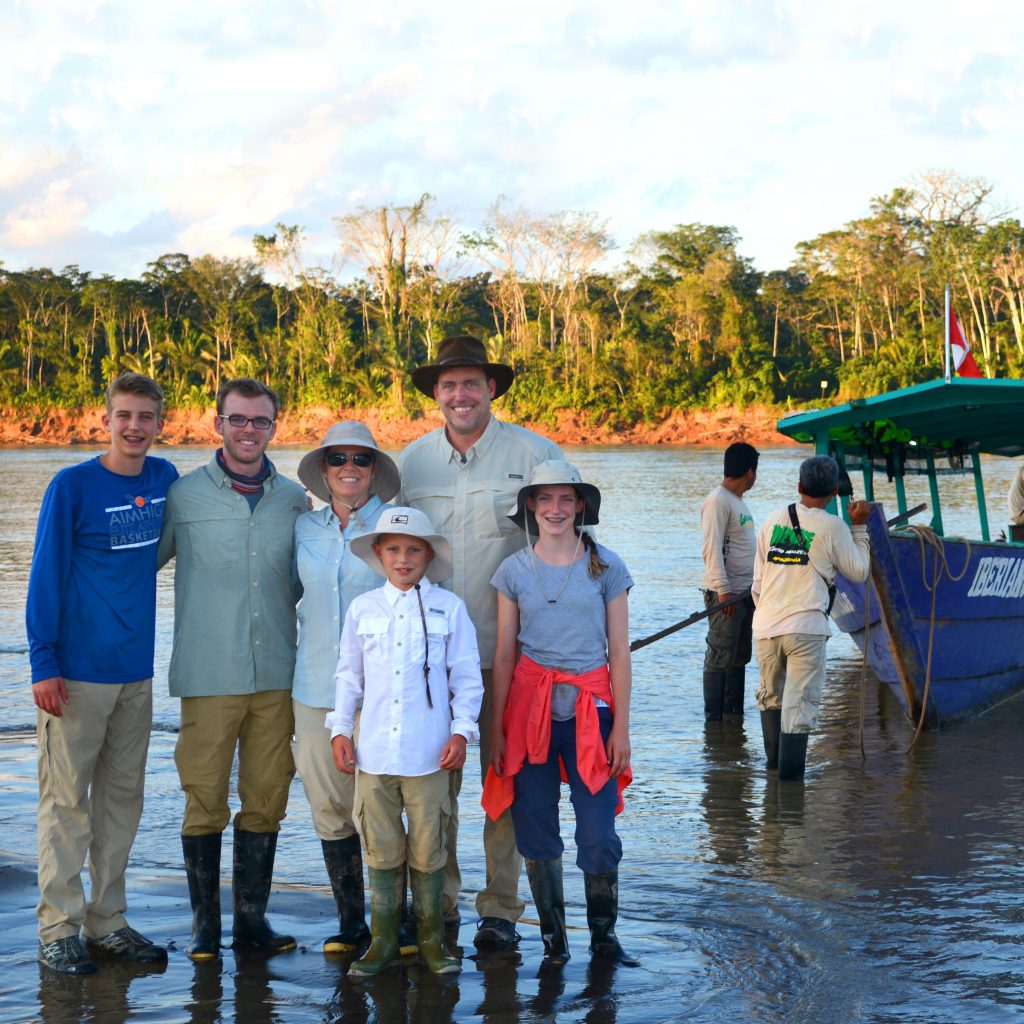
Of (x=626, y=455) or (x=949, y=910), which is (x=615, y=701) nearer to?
(x=949, y=910)

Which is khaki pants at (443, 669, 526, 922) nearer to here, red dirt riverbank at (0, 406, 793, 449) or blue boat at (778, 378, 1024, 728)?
blue boat at (778, 378, 1024, 728)

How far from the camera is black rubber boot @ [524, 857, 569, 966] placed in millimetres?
4574

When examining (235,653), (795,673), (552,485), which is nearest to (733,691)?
(795,673)

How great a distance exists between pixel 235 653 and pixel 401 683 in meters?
0.63

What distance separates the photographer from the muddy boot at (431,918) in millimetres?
4301

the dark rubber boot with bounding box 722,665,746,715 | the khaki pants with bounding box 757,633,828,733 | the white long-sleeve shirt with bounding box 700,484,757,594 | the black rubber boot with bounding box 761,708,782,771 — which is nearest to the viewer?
the khaki pants with bounding box 757,633,828,733

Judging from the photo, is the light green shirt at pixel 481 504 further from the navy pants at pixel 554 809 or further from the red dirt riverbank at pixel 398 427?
the red dirt riverbank at pixel 398 427

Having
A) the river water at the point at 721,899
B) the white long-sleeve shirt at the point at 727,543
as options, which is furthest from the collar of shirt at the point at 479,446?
the white long-sleeve shirt at the point at 727,543

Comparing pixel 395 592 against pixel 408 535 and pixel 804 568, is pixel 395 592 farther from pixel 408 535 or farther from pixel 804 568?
pixel 804 568

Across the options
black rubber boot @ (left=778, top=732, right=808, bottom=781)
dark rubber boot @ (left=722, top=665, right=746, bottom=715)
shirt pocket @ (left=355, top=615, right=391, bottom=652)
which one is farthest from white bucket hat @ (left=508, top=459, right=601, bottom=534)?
dark rubber boot @ (left=722, top=665, right=746, bottom=715)

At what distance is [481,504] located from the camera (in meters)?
4.72

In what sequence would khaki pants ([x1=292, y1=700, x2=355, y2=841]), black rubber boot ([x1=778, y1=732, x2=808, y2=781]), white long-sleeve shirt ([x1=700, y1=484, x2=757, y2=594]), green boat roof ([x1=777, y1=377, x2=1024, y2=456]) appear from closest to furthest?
1. khaki pants ([x1=292, y1=700, x2=355, y2=841])
2. black rubber boot ([x1=778, y1=732, x2=808, y2=781])
3. white long-sleeve shirt ([x1=700, y1=484, x2=757, y2=594])
4. green boat roof ([x1=777, y1=377, x2=1024, y2=456])

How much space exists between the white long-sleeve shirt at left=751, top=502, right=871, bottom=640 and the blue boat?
974 millimetres

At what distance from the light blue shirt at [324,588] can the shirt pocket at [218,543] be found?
0.19m
